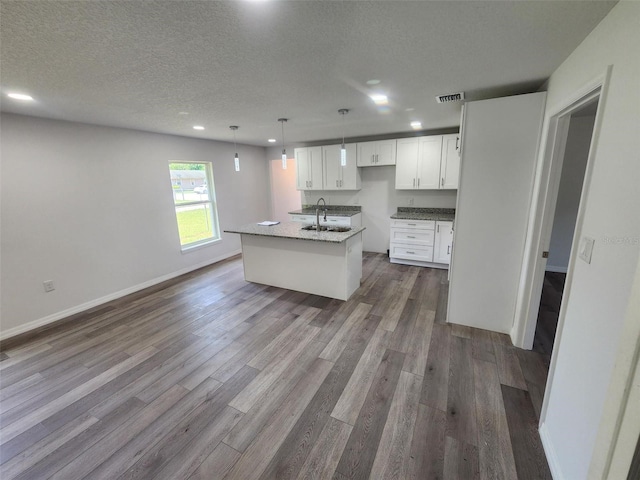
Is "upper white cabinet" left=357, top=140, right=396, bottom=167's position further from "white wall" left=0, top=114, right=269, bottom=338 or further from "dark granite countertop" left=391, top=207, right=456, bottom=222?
"white wall" left=0, top=114, right=269, bottom=338

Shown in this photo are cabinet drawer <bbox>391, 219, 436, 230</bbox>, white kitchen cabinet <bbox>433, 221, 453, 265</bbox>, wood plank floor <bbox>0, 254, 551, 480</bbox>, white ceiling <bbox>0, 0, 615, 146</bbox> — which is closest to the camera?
white ceiling <bbox>0, 0, 615, 146</bbox>

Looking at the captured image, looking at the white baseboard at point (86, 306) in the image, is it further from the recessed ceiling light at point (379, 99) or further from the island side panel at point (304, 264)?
the recessed ceiling light at point (379, 99)

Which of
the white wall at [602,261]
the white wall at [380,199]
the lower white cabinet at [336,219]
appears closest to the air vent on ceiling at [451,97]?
the white wall at [602,261]

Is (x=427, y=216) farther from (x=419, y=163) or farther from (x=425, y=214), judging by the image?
(x=419, y=163)

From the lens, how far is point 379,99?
2.65 meters

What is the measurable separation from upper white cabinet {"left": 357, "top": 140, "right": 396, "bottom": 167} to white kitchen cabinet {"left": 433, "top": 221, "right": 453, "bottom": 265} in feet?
4.71

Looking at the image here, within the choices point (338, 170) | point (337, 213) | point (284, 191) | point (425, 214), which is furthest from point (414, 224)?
point (284, 191)

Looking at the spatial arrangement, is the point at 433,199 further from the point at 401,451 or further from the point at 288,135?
the point at 401,451

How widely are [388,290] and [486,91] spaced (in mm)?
2594

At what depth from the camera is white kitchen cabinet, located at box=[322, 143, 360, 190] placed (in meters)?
5.19

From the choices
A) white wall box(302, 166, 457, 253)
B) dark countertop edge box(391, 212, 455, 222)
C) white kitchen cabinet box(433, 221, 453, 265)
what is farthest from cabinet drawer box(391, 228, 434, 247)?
white wall box(302, 166, 457, 253)

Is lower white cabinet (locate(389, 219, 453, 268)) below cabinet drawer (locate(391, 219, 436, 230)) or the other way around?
below

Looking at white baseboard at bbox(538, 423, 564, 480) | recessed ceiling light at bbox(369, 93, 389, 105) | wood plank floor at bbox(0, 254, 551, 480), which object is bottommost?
wood plank floor at bbox(0, 254, 551, 480)

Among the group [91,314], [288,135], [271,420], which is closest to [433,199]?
[288,135]
